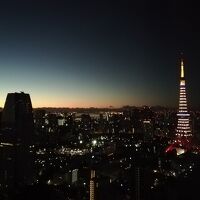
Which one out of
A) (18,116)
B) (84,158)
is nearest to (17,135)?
(18,116)

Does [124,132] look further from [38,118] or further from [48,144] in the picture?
[48,144]

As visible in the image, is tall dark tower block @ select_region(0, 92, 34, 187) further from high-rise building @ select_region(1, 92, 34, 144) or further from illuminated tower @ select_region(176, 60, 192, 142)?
illuminated tower @ select_region(176, 60, 192, 142)

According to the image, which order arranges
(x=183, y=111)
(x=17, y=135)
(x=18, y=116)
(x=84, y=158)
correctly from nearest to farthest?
1. (x=18, y=116)
2. (x=17, y=135)
3. (x=84, y=158)
4. (x=183, y=111)

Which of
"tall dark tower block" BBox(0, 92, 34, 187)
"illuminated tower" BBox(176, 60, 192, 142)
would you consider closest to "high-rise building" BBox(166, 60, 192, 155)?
"illuminated tower" BBox(176, 60, 192, 142)

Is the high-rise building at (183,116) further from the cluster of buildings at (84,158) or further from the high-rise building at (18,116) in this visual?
the high-rise building at (18,116)

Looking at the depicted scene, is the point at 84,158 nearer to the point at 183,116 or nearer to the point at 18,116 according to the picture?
the point at 18,116

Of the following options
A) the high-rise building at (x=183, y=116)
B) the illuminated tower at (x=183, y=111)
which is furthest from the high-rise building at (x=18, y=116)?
the illuminated tower at (x=183, y=111)

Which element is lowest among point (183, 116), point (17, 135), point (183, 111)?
point (17, 135)

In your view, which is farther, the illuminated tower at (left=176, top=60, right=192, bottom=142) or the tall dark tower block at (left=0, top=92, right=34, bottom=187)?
the illuminated tower at (left=176, top=60, right=192, bottom=142)

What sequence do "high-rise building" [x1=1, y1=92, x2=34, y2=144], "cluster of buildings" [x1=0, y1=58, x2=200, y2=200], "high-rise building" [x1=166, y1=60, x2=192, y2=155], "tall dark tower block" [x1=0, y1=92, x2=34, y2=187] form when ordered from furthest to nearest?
"high-rise building" [x1=166, y1=60, x2=192, y2=155]
"high-rise building" [x1=1, y1=92, x2=34, y2=144]
"tall dark tower block" [x1=0, y1=92, x2=34, y2=187]
"cluster of buildings" [x1=0, y1=58, x2=200, y2=200]
